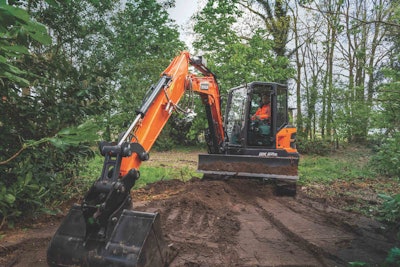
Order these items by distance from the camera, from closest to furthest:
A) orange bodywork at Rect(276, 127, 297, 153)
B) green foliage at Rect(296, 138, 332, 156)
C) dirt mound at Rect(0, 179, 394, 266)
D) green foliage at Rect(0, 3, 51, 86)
→ green foliage at Rect(0, 3, 51, 86) < dirt mound at Rect(0, 179, 394, 266) < orange bodywork at Rect(276, 127, 297, 153) < green foliage at Rect(296, 138, 332, 156)

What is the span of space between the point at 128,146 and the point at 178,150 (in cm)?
1596

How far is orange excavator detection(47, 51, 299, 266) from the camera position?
9.56 ft

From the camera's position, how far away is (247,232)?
471cm

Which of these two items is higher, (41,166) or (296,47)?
(296,47)

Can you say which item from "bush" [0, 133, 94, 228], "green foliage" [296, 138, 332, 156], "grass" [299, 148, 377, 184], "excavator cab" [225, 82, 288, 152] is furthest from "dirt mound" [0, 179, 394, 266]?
"green foliage" [296, 138, 332, 156]

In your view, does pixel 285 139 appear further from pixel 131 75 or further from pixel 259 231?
pixel 131 75

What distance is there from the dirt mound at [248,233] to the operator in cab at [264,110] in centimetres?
192

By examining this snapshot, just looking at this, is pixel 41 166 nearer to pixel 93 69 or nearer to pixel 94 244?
pixel 93 69

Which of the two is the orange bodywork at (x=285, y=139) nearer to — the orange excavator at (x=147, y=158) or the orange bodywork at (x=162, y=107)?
the orange excavator at (x=147, y=158)

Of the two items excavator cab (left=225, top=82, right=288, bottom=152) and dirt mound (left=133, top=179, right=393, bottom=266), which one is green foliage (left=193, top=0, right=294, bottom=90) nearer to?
excavator cab (left=225, top=82, right=288, bottom=152)

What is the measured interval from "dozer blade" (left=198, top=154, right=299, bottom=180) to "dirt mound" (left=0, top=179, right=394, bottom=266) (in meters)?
0.41

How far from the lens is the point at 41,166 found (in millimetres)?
4664

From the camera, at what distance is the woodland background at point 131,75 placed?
3.99 metres

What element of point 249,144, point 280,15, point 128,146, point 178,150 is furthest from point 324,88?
point 128,146
